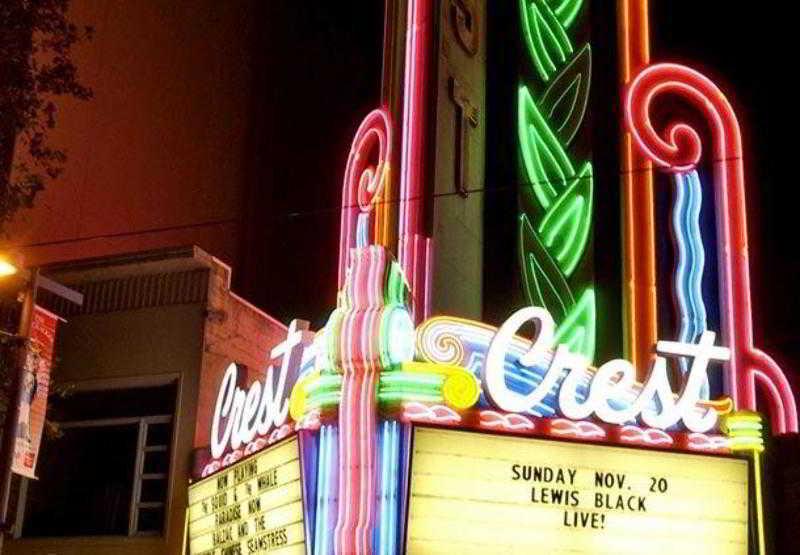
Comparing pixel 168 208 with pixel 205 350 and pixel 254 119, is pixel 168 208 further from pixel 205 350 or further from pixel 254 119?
pixel 205 350

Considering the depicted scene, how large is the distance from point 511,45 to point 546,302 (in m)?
4.59

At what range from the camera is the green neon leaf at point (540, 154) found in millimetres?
17719

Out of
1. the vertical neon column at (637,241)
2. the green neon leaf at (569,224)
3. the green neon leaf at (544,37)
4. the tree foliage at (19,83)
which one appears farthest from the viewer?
the green neon leaf at (544,37)

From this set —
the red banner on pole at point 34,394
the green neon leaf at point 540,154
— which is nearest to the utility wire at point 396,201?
the green neon leaf at point 540,154

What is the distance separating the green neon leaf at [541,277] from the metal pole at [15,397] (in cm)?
657

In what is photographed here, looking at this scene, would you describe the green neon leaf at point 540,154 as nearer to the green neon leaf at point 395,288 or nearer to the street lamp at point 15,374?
the green neon leaf at point 395,288

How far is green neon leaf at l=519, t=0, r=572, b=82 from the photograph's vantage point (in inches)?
725

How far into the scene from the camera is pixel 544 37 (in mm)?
18719

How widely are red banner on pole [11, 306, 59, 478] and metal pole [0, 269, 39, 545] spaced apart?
99 mm

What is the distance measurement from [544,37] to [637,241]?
12.9 ft

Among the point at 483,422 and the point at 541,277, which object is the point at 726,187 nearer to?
the point at 541,277

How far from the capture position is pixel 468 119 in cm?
1845

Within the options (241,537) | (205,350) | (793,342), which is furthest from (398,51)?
(793,342)

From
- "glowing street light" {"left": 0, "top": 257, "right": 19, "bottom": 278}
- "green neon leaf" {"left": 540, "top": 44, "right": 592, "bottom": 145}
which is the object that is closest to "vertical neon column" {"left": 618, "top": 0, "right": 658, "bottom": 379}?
"green neon leaf" {"left": 540, "top": 44, "right": 592, "bottom": 145}
